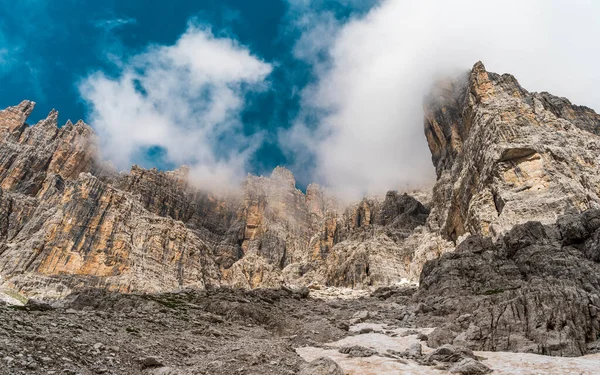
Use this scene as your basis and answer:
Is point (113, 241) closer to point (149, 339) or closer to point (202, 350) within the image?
point (149, 339)

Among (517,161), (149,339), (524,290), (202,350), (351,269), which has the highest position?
(517,161)

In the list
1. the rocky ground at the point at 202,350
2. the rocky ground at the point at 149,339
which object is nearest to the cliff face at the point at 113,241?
the rocky ground at the point at 149,339

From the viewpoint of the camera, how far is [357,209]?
18488 cm

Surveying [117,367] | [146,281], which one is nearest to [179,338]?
[117,367]

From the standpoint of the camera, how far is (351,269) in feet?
369

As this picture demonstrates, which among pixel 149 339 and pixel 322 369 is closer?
pixel 322 369

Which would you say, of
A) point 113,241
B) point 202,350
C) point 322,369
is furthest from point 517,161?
point 113,241

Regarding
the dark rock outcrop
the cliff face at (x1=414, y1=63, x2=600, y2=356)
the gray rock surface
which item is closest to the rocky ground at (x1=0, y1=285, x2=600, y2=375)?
the gray rock surface

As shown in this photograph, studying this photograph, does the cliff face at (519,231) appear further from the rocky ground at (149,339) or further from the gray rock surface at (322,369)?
the rocky ground at (149,339)

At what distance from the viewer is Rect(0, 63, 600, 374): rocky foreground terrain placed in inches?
722

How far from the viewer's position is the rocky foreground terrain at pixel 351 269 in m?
18.3

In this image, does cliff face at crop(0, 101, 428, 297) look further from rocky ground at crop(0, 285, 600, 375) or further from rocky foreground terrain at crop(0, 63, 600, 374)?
rocky ground at crop(0, 285, 600, 375)

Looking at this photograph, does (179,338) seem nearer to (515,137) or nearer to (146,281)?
(515,137)

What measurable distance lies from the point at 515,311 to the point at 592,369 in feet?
27.2
